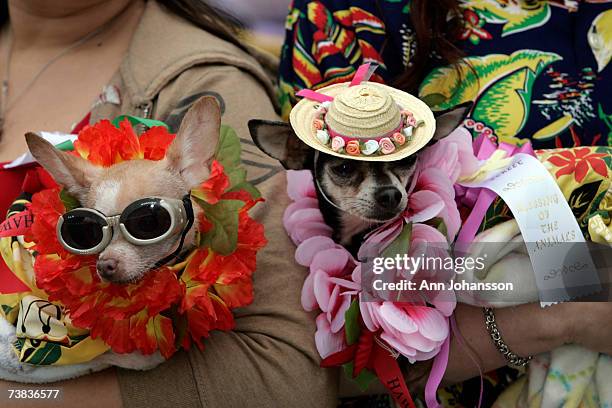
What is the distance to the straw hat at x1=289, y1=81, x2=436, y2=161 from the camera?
3.44 feet

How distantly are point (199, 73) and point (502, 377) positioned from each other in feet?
2.68

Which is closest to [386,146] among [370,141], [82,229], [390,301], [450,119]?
[370,141]

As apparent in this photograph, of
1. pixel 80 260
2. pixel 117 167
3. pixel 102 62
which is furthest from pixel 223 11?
pixel 80 260

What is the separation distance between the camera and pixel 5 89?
164 centimetres

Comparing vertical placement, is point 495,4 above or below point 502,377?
above

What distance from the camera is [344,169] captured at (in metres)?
1.10

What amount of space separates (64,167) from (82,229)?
10cm

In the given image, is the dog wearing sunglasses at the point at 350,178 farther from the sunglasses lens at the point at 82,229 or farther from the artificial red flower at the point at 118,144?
the sunglasses lens at the point at 82,229

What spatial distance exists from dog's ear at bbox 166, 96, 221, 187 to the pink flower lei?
239mm

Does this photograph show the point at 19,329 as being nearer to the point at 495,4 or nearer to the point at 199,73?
the point at 199,73

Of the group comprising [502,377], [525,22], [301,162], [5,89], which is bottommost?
[502,377]

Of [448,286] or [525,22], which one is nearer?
[448,286]

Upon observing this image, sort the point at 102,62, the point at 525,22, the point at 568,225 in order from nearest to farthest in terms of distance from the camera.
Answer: the point at 568,225, the point at 525,22, the point at 102,62

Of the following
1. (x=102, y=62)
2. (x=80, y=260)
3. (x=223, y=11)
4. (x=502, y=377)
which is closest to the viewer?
(x=80, y=260)
